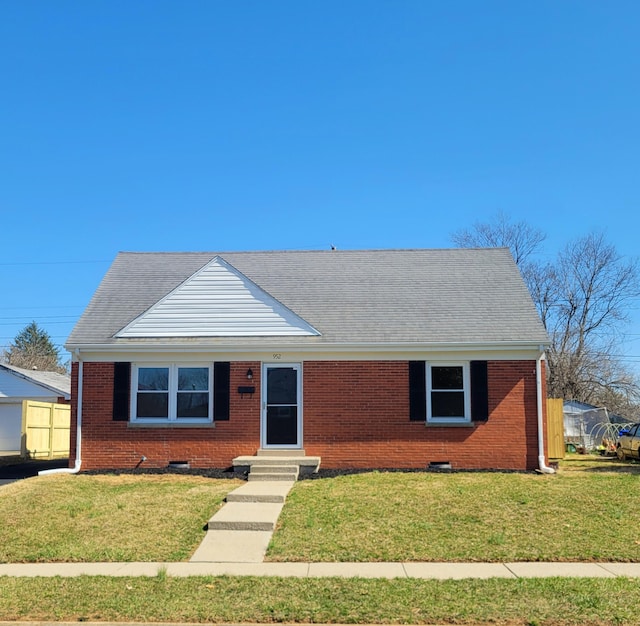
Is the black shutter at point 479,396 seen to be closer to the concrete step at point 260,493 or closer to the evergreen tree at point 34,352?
the concrete step at point 260,493

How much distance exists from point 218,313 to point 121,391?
2939mm

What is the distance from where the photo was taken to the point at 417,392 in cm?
1588

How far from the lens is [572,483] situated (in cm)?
1349

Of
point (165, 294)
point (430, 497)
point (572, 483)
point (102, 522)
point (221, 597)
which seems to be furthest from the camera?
Result: point (165, 294)

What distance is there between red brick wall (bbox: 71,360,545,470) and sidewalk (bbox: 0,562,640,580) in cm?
702

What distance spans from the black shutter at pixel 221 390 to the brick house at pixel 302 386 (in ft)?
0.08

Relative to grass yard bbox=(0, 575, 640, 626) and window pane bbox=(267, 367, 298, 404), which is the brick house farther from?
grass yard bbox=(0, 575, 640, 626)

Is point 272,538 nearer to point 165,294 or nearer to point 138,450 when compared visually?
point 138,450

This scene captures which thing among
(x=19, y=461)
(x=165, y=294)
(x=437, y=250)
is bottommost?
(x=19, y=461)

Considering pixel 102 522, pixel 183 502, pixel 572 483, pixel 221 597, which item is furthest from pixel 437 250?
pixel 221 597

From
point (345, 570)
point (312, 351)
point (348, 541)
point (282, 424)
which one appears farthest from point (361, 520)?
point (312, 351)

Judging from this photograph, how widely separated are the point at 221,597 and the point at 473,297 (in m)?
12.0

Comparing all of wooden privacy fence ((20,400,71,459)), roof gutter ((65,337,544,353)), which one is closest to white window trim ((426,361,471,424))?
roof gutter ((65,337,544,353))

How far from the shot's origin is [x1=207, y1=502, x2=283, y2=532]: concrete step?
33.5 ft
